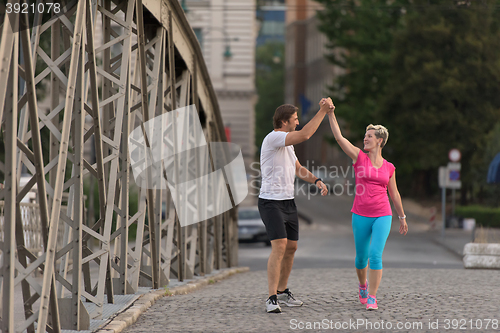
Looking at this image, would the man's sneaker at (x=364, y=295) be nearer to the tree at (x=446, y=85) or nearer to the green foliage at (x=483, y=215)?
the green foliage at (x=483, y=215)

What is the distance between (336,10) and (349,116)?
6.94 metres

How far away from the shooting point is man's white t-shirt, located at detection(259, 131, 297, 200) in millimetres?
6648

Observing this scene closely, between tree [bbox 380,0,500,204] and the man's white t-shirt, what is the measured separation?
114 ft

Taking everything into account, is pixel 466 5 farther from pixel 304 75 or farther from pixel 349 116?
pixel 304 75

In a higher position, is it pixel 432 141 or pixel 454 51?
pixel 454 51

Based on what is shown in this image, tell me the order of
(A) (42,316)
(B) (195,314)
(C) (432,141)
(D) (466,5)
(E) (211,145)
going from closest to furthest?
(A) (42,316)
(B) (195,314)
(E) (211,145)
(D) (466,5)
(C) (432,141)

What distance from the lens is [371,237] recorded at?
22.5 feet

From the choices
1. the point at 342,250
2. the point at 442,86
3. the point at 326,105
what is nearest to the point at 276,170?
the point at 326,105

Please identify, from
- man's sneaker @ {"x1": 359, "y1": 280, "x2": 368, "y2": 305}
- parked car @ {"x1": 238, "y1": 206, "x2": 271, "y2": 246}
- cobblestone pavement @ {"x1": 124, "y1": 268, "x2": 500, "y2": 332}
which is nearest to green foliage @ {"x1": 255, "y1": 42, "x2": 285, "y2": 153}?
parked car @ {"x1": 238, "y1": 206, "x2": 271, "y2": 246}

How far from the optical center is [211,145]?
39.5 ft

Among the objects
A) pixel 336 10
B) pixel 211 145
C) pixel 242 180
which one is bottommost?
pixel 242 180

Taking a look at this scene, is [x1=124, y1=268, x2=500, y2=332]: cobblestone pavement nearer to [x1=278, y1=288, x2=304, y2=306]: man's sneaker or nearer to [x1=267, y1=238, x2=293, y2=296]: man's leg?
[x1=278, y1=288, x2=304, y2=306]: man's sneaker

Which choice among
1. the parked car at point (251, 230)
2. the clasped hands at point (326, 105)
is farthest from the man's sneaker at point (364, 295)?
the parked car at point (251, 230)

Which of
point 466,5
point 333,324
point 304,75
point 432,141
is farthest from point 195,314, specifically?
point 304,75
